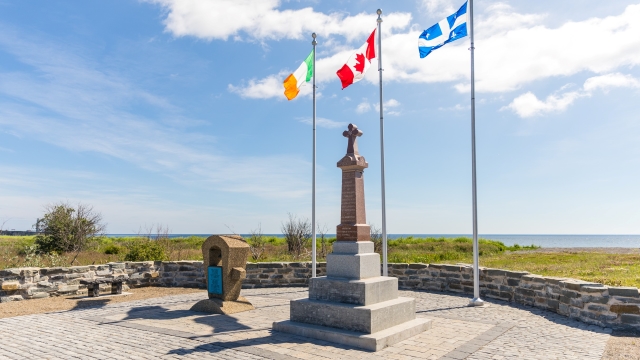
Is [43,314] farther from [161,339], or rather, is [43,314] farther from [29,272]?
[161,339]

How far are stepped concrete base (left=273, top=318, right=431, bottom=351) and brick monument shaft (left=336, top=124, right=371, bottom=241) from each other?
1672 millimetres

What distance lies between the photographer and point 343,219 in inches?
320

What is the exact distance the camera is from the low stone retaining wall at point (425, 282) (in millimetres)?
7840

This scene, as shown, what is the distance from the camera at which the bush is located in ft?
50.0

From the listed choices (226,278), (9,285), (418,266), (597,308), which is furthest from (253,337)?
(9,285)

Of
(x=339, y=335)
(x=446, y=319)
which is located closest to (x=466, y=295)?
(x=446, y=319)

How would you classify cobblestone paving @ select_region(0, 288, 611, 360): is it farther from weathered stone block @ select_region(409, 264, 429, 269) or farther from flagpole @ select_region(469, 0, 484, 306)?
weathered stone block @ select_region(409, 264, 429, 269)

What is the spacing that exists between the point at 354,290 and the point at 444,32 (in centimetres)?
689

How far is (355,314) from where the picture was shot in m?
6.92

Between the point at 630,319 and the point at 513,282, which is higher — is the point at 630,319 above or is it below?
below

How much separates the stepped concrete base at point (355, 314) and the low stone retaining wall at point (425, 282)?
338cm

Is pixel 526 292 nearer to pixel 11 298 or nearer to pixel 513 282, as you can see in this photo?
pixel 513 282

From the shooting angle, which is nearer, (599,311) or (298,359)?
(298,359)

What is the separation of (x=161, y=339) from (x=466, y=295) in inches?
307
